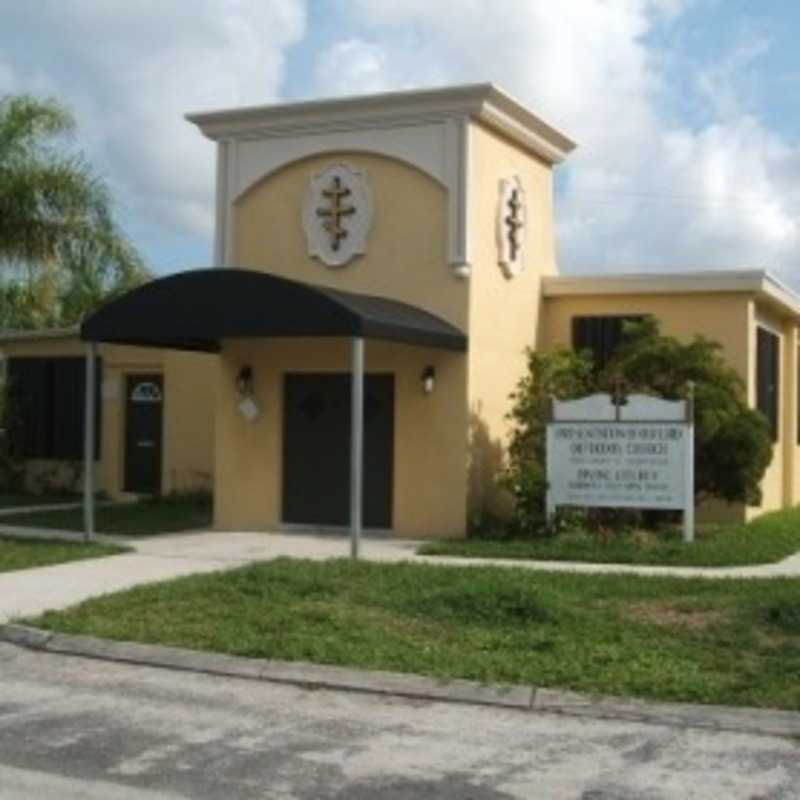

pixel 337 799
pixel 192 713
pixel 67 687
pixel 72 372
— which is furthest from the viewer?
pixel 72 372

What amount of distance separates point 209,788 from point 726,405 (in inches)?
456

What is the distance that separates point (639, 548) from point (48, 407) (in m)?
12.5

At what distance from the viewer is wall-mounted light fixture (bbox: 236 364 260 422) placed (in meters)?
18.2

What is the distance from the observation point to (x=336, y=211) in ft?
58.9

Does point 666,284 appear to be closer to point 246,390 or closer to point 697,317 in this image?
point 697,317

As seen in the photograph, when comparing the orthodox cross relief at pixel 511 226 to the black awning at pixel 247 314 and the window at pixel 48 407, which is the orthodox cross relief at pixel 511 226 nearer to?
the black awning at pixel 247 314


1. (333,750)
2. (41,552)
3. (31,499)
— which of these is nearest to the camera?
(333,750)

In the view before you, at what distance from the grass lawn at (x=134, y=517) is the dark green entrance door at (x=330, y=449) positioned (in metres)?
1.58

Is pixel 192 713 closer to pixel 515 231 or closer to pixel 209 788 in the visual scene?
pixel 209 788

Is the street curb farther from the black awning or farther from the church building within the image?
the church building

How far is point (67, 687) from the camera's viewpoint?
8914mm

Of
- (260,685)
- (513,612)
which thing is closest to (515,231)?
(513,612)

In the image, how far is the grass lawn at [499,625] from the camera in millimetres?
8867

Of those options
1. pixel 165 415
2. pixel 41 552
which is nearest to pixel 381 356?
pixel 41 552
